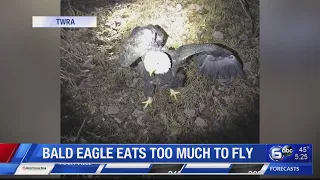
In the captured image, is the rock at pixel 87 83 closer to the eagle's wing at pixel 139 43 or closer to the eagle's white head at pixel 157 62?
the eagle's wing at pixel 139 43

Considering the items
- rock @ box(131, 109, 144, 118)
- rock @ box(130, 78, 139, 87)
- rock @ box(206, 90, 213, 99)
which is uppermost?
rock @ box(130, 78, 139, 87)

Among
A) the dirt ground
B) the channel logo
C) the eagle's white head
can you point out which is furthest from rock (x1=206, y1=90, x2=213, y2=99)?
the channel logo

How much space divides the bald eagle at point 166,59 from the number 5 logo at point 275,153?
57 cm

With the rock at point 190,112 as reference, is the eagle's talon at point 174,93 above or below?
above

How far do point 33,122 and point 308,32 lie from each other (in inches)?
80.1

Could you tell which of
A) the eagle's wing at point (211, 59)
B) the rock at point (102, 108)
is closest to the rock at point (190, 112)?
the eagle's wing at point (211, 59)

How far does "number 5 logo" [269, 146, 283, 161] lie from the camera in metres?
2.36

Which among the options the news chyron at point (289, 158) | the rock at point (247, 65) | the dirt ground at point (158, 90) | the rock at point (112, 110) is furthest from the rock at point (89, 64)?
the news chyron at point (289, 158)

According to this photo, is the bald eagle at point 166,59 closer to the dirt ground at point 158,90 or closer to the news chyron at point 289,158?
the dirt ground at point 158,90

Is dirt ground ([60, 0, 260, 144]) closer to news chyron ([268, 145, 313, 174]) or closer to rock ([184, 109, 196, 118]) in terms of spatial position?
rock ([184, 109, 196, 118])

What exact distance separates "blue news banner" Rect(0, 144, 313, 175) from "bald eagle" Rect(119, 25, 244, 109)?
0.44 meters

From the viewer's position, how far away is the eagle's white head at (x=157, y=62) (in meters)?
2.36

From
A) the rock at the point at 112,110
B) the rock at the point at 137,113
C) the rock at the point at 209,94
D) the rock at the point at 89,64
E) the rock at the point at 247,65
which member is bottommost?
the rock at the point at 137,113

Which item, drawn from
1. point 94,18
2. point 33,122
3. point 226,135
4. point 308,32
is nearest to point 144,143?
point 226,135
